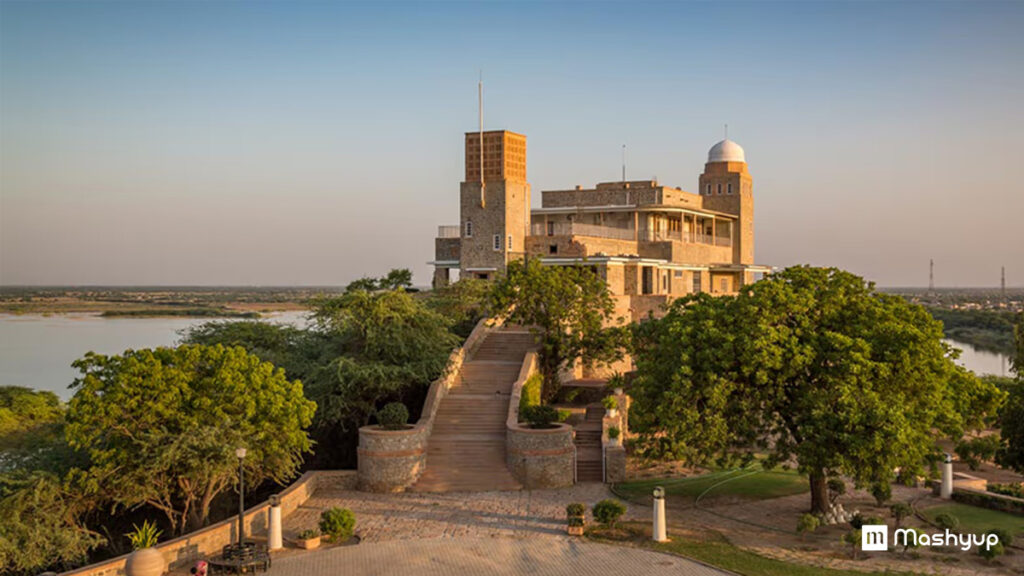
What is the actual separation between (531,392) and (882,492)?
12764mm

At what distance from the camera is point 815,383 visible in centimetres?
2112

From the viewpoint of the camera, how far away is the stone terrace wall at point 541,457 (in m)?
25.1

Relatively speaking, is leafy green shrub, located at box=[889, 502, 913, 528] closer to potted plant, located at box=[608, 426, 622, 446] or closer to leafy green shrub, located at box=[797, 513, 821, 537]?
leafy green shrub, located at box=[797, 513, 821, 537]

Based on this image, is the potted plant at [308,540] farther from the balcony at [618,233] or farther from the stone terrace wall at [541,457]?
the balcony at [618,233]

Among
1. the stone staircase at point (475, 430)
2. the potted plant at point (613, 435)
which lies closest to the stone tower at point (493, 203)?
the stone staircase at point (475, 430)

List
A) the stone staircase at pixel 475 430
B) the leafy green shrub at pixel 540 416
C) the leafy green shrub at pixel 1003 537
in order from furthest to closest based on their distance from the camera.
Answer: the leafy green shrub at pixel 540 416 < the stone staircase at pixel 475 430 < the leafy green shrub at pixel 1003 537

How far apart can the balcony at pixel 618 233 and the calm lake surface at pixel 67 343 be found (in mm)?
16119

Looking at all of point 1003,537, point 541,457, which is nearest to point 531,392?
point 541,457

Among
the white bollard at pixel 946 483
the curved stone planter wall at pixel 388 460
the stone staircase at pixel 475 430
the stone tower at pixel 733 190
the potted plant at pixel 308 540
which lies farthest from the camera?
the stone tower at pixel 733 190

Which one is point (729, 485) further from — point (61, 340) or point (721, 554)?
point (61, 340)

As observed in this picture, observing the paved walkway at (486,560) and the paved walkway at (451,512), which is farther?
the paved walkway at (451,512)

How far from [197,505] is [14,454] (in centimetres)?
509

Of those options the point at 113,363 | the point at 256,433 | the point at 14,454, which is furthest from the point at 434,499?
the point at 14,454

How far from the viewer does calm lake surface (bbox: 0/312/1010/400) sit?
63344 millimetres
